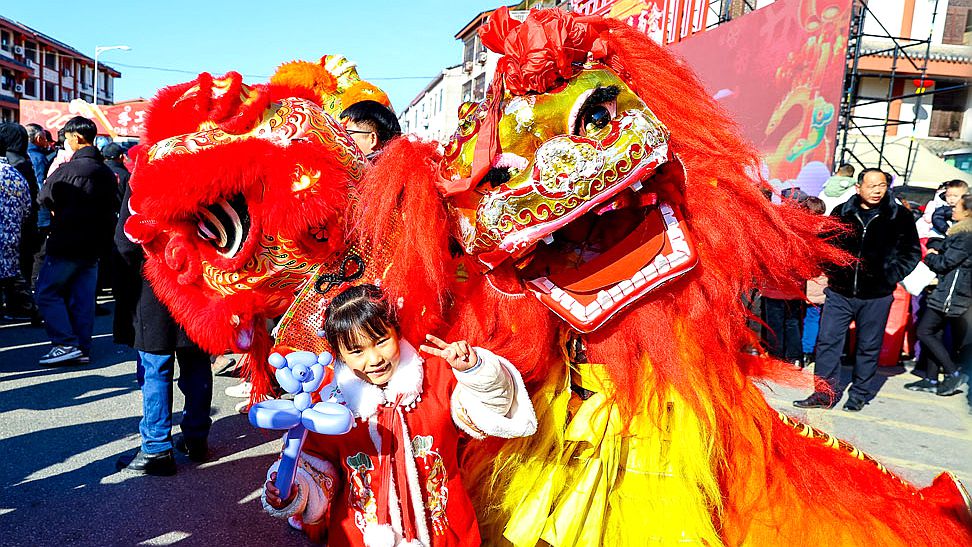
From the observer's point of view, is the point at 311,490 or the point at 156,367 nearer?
the point at 311,490

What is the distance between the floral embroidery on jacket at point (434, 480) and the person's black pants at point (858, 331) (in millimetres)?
3684

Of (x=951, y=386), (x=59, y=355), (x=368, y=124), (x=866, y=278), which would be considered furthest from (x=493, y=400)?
(x=951, y=386)

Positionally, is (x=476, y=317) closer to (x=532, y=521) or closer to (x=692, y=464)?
(x=532, y=521)

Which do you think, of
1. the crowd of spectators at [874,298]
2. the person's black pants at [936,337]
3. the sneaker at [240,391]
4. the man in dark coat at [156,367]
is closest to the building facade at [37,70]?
the sneaker at [240,391]

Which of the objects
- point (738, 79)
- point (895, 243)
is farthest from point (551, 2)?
point (895, 243)

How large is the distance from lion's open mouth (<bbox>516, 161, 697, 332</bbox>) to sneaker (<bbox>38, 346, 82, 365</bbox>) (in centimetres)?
437

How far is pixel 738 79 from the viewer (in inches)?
320

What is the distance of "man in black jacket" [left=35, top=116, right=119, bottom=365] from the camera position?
4.30m

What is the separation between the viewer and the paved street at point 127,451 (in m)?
2.51

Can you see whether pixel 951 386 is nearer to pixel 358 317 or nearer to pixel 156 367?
pixel 358 317

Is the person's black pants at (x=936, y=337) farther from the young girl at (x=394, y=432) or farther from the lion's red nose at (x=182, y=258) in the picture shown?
the lion's red nose at (x=182, y=258)

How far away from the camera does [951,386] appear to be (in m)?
5.18

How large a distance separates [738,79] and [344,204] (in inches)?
307

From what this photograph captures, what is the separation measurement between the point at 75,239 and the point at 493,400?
426 centimetres
